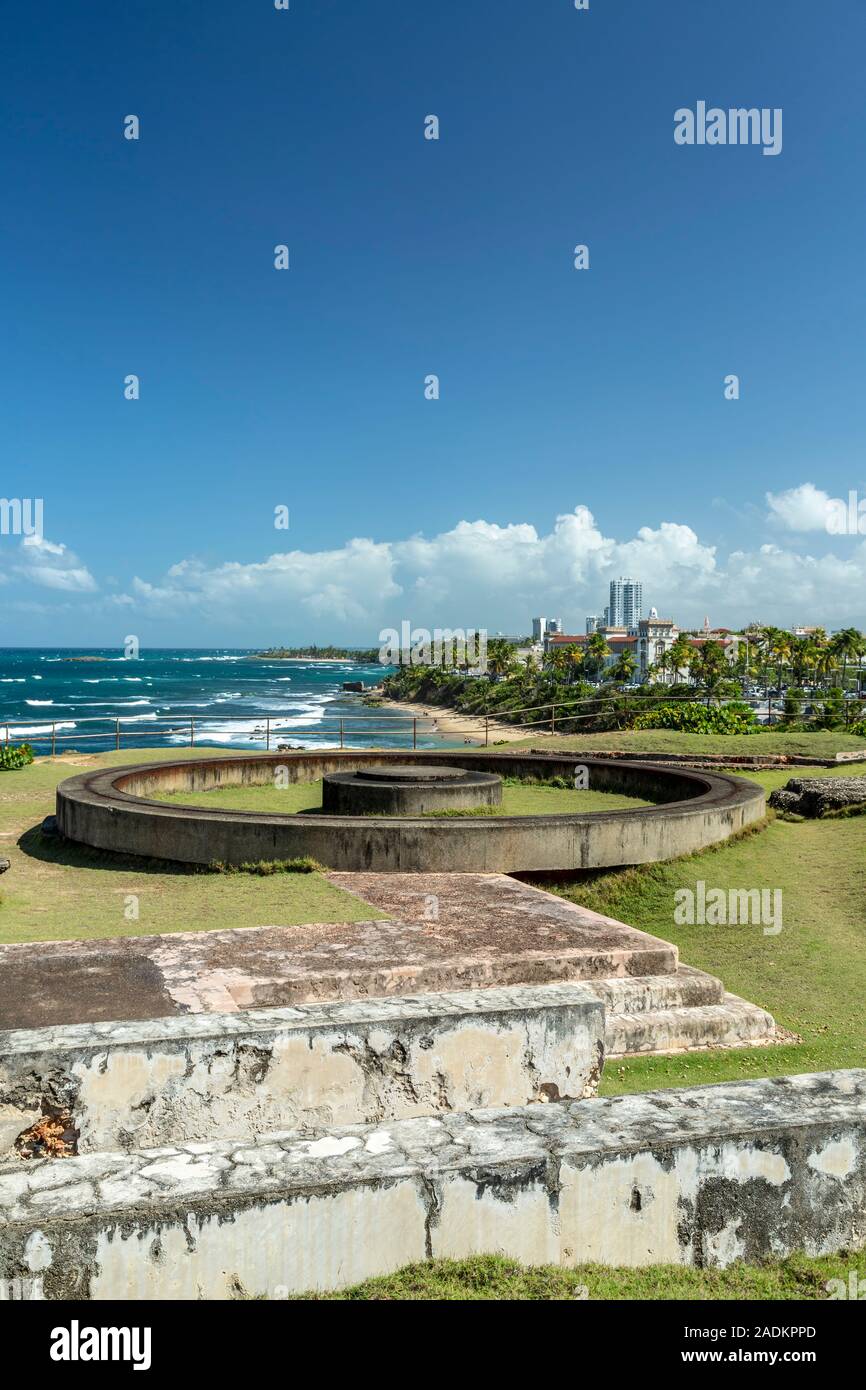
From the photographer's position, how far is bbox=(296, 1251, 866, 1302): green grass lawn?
2.93 m

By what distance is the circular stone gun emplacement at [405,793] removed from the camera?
10.9 m

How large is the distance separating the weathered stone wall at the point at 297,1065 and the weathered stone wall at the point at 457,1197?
1038mm

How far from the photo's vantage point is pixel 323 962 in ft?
19.1

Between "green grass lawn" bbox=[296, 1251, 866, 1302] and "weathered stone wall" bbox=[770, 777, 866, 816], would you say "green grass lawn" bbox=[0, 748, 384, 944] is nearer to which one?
"green grass lawn" bbox=[296, 1251, 866, 1302]

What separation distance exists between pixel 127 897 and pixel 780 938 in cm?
552

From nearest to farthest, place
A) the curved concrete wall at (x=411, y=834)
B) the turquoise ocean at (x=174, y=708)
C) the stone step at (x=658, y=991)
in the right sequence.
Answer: the stone step at (x=658, y=991), the curved concrete wall at (x=411, y=834), the turquoise ocean at (x=174, y=708)

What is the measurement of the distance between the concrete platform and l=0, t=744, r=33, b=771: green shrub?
1194 cm

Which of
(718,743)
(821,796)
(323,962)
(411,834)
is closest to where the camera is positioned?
(323,962)

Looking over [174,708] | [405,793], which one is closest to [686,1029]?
[405,793]

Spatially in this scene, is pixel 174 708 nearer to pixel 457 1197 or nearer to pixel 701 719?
pixel 701 719

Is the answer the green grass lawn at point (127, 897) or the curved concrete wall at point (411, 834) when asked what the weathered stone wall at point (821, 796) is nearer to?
the curved concrete wall at point (411, 834)

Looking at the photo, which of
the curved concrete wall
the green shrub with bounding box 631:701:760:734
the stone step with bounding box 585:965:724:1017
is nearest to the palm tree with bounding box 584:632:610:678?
the green shrub with bounding box 631:701:760:734

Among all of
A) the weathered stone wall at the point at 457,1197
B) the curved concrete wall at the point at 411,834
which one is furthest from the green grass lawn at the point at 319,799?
the weathered stone wall at the point at 457,1197
